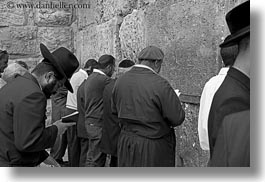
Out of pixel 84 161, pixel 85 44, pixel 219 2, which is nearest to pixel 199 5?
pixel 219 2

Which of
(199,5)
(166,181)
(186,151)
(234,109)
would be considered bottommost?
(186,151)

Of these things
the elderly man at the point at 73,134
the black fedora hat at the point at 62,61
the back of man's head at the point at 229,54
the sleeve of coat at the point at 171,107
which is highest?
the back of man's head at the point at 229,54

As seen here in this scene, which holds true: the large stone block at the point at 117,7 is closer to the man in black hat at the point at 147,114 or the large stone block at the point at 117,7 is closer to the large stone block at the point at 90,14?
the large stone block at the point at 90,14

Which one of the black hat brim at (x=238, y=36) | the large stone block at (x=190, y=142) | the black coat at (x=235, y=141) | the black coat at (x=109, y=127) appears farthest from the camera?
the black coat at (x=109, y=127)

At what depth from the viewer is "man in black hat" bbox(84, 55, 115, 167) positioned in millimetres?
4320

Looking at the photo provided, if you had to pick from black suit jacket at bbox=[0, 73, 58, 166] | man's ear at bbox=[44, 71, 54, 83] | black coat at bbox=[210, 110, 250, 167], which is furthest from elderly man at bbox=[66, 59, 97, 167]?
black coat at bbox=[210, 110, 250, 167]

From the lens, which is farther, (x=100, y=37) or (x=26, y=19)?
(x=26, y=19)

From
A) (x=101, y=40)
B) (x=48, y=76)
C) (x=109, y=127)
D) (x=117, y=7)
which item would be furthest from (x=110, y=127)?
(x=101, y=40)

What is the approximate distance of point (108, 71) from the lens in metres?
4.46

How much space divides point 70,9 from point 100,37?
1587mm

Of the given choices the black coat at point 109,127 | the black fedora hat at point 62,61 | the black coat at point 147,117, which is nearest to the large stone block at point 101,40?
the black coat at point 109,127

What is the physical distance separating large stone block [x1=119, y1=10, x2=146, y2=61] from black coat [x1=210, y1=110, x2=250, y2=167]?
9.38 ft

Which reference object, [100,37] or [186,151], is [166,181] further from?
[100,37]

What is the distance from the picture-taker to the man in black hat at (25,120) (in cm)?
236
